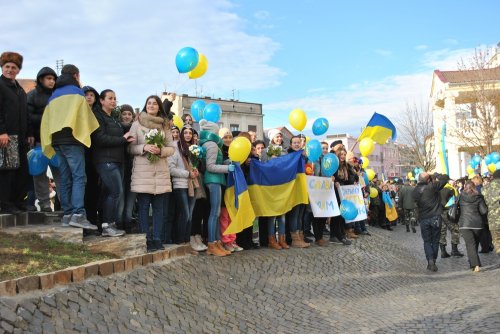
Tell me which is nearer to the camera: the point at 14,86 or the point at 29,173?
the point at 14,86

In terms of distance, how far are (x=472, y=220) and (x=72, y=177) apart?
8.39 m

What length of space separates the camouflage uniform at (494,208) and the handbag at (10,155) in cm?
910

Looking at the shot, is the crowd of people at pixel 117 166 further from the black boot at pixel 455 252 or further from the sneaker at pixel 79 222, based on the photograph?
the black boot at pixel 455 252

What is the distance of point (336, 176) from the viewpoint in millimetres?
12258

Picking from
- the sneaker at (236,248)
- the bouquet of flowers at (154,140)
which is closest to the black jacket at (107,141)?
the bouquet of flowers at (154,140)

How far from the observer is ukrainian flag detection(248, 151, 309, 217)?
9633mm

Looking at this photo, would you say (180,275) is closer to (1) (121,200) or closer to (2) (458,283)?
(1) (121,200)

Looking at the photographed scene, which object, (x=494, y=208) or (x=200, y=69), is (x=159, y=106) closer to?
(x=200, y=69)

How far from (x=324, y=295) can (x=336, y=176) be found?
5069mm

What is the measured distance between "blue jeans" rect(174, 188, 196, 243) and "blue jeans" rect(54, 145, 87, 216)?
5.59 feet


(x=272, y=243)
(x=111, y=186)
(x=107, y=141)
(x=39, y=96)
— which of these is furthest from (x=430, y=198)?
(x=39, y=96)

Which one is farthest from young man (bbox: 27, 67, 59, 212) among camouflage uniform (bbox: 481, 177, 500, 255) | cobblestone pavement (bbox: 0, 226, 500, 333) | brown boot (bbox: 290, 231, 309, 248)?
camouflage uniform (bbox: 481, 177, 500, 255)

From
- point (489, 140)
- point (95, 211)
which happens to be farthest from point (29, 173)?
point (489, 140)

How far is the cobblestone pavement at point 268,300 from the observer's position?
15.0 ft
